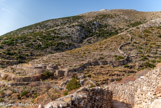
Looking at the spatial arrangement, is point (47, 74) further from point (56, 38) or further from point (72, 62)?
point (56, 38)

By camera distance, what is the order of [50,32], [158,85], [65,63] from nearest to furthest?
[158,85]
[65,63]
[50,32]

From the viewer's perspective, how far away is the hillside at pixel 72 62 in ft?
58.6

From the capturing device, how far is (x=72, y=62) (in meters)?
28.2

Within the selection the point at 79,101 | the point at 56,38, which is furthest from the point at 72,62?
the point at 56,38

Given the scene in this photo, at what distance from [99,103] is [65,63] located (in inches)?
837

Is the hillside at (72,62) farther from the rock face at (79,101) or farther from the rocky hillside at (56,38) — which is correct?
the rock face at (79,101)

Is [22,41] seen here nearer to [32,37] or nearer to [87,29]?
[32,37]

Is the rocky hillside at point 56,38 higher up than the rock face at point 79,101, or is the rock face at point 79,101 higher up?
the rocky hillside at point 56,38

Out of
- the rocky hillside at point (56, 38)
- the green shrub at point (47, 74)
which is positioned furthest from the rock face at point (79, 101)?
the rocky hillside at point (56, 38)

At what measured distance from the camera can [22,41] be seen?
155 ft

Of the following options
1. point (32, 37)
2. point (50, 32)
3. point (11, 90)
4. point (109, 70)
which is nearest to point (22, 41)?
point (32, 37)

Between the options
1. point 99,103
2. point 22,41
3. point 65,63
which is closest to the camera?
point 99,103

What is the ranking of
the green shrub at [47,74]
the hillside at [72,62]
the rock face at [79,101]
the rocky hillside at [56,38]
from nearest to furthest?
the rock face at [79,101], the hillside at [72,62], the green shrub at [47,74], the rocky hillside at [56,38]

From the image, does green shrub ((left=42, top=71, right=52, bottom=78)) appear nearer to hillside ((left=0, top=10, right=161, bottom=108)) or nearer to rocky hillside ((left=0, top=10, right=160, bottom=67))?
hillside ((left=0, top=10, right=161, bottom=108))
